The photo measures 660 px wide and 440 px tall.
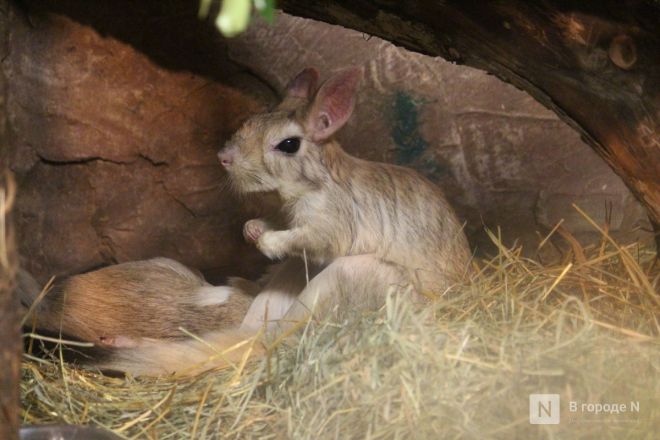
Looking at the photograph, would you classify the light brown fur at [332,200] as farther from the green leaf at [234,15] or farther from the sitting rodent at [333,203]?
the green leaf at [234,15]

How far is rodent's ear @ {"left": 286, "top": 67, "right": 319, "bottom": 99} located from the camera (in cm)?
563

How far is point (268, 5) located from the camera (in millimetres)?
2156

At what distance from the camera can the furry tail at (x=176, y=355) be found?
4711 millimetres

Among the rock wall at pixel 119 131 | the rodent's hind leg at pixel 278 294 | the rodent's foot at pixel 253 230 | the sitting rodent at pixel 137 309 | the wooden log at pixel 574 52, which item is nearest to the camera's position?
the wooden log at pixel 574 52

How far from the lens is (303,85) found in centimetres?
564

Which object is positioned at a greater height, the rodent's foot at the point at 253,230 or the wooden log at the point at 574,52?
the wooden log at the point at 574,52

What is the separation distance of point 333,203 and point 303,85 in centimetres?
79

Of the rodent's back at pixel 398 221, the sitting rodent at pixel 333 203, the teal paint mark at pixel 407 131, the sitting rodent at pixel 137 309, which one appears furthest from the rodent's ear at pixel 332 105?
the sitting rodent at pixel 137 309

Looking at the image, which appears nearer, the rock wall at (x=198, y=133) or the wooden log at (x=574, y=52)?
the wooden log at (x=574, y=52)

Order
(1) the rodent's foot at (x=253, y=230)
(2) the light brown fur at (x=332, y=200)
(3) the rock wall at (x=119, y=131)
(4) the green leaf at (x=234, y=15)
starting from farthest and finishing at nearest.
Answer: (3) the rock wall at (x=119, y=131) < (1) the rodent's foot at (x=253, y=230) < (2) the light brown fur at (x=332, y=200) < (4) the green leaf at (x=234, y=15)

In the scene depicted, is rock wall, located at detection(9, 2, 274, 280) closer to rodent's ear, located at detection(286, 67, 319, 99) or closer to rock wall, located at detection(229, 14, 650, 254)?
rock wall, located at detection(229, 14, 650, 254)

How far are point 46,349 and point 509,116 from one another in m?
3.53

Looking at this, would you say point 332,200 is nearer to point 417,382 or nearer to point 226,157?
point 226,157

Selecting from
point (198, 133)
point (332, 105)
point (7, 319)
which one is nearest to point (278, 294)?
point (332, 105)
